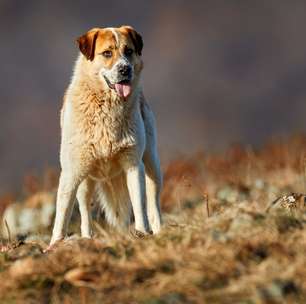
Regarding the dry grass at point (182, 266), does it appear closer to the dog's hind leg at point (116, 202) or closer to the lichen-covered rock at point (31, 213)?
the dog's hind leg at point (116, 202)

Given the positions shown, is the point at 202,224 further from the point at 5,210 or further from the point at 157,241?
the point at 5,210

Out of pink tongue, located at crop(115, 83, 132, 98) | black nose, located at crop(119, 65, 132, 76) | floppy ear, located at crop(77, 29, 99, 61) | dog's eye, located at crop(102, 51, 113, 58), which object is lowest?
pink tongue, located at crop(115, 83, 132, 98)

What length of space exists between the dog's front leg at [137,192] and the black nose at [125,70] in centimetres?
82

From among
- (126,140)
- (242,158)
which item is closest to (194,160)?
(242,158)

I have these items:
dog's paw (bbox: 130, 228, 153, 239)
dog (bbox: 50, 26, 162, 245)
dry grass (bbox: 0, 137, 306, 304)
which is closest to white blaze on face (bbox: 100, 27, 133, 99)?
dog (bbox: 50, 26, 162, 245)

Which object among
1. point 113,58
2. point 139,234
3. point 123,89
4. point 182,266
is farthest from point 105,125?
point 182,266

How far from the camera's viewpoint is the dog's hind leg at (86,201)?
324 inches

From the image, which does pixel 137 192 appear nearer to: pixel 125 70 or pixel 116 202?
pixel 116 202

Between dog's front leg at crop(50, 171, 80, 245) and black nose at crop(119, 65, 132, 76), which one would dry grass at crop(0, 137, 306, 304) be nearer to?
dog's front leg at crop(50, 171, 80, 245)

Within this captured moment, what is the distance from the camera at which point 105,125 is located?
7473 millimetres

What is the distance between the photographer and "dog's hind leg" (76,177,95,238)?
824 centimetres

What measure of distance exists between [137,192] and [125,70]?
1.10 m

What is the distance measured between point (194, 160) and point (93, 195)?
5467 mm

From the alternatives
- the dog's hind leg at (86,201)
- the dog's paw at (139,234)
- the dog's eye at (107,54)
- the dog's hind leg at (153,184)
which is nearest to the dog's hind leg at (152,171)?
the dog's hind leg at (153,184)
